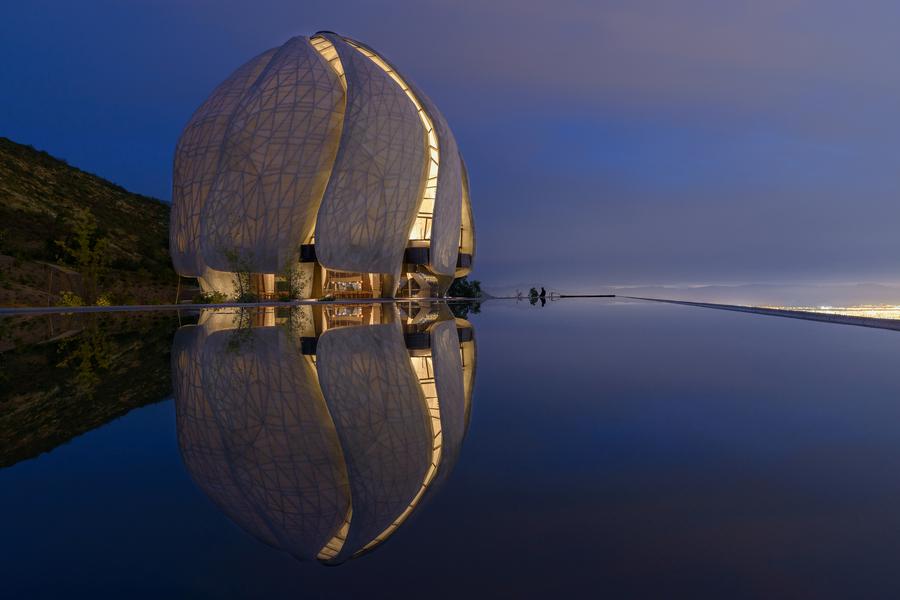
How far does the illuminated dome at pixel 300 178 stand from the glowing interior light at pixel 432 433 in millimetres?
32243

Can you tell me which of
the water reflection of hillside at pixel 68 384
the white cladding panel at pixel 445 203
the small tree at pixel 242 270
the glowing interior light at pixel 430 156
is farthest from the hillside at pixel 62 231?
the water reflection of hillside at pixel 68 384

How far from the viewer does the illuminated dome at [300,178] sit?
4016 cm

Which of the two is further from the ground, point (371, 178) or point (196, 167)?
point (196, 167)

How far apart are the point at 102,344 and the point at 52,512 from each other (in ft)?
33.9

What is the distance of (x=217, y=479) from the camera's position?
356 centimetres

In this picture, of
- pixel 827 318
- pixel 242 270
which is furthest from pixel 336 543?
pixel 242 270

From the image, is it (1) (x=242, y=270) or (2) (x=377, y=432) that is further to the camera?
(1) (x=242, y=270)

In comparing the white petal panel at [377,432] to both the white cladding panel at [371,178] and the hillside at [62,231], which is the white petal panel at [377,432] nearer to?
the hillside at [62,231]

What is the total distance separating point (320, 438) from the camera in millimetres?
4355

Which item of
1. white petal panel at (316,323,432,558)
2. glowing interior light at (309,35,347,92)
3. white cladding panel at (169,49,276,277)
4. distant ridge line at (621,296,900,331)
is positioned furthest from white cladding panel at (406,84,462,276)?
white petal panel at (316,323,432,558)

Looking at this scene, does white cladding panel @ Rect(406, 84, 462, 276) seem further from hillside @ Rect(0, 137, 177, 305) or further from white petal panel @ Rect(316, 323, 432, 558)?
white petal panel @ Rect(316, 323, 432, 558)

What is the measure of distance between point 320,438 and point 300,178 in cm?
3908

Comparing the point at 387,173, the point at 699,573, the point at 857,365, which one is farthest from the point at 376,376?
the point at 387,173

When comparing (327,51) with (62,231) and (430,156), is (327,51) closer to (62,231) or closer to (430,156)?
(430,156)
